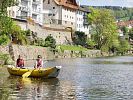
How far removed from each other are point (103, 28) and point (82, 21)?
880 inches

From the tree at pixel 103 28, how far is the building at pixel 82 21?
40.7 ft

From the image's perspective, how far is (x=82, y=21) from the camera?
15712 cm

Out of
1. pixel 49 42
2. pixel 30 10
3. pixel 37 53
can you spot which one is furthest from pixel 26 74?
pixel 30 10

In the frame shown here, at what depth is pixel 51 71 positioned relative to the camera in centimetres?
4316

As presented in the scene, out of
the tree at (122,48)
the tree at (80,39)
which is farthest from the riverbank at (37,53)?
the tree at (122,48)

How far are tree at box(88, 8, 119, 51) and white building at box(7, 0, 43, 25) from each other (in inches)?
726

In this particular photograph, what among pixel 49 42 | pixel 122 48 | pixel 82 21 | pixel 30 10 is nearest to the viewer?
pixel 49 42

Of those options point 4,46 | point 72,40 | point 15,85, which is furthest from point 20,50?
point 72,40

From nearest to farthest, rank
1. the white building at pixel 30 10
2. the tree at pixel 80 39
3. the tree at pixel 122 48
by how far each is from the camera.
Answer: the white building at pixel 30 10
the tree at pixel 80 39
the tree at pixel 122 48

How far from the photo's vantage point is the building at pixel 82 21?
504ft

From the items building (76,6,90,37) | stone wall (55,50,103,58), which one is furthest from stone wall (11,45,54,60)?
building (76,6,90,37)

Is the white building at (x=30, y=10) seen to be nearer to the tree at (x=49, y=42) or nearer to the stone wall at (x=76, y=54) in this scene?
the tree at (x=49, y=42)

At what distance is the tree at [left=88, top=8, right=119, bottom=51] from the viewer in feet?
442

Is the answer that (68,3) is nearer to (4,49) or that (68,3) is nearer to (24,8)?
(24,8)
